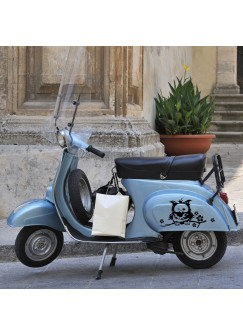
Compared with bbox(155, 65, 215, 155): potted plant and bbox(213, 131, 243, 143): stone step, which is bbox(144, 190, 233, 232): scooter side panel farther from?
bbox(213, 131, 243, 143): stone step

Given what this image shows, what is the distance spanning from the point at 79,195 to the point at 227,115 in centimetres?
954

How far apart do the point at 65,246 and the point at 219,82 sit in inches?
427

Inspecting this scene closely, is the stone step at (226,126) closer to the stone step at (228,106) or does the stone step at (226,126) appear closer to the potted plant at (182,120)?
the stone step at (228,106)

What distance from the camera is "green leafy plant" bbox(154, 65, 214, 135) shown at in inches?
348

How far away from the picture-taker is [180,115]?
28.8 feet

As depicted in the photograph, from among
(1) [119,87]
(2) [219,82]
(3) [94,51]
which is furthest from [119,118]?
(2) [219,82]

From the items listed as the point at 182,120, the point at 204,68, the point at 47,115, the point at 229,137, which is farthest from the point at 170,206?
the point at 204,68

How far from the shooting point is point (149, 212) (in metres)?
4.16

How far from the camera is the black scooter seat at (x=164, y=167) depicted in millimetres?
4180

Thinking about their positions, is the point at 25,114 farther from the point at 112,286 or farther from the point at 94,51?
the point at 112,286

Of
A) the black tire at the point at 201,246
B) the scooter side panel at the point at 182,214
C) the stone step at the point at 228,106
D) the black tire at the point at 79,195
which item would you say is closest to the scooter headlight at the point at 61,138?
the black tire at the point at 79,195

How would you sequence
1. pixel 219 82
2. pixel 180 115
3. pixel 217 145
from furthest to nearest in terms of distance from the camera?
1. pixel 219 82
2. pixel 217 145
3. pixel 180 115

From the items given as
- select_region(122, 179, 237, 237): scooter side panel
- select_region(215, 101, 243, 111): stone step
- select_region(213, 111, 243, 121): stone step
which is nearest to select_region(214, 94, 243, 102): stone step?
select_region(215, 101, 243, 111): stone step

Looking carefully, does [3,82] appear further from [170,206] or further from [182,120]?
[170,206]
